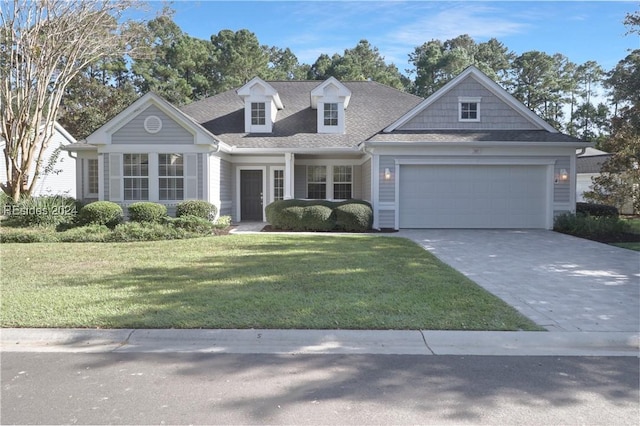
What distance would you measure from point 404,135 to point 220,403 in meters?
13.5

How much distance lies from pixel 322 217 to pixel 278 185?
14.4 feet

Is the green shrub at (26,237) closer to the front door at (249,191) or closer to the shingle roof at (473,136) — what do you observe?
the front door at (249,191)

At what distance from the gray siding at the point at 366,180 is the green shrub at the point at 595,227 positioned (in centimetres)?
681

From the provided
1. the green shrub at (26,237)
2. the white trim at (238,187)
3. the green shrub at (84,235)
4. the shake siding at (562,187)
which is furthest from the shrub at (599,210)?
the green shrub at (26,237)

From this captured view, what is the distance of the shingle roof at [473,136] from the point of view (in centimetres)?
1531

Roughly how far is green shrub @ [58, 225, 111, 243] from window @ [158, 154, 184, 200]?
3075mm

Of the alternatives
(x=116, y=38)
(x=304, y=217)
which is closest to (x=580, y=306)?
(x=304, y=217)

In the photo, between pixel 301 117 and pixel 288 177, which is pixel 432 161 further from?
pixel 301 117

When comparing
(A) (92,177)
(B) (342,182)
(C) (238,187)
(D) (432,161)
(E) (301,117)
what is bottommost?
(C) (238,187)

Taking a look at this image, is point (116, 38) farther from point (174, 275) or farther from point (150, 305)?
point (150, 305)

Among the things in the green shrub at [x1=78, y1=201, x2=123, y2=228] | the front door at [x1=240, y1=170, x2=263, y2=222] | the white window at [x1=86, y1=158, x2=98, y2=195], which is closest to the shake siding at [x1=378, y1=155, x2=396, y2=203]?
the front door at [x1=240, y1=170, x2=263, y2=222]

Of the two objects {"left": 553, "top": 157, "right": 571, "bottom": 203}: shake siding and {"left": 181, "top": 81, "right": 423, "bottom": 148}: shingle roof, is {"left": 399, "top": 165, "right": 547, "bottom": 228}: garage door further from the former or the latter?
{"left": 181, "top": 81, "right": 423, "bottom": 148}: shingle roof

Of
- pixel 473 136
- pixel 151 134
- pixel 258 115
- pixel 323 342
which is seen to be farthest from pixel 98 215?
pixel 473 136

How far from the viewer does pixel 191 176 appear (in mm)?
15773
